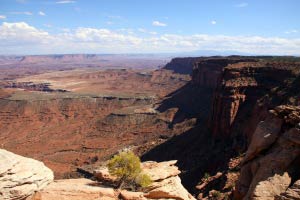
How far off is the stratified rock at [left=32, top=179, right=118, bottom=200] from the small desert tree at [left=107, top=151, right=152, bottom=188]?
5.80 ft

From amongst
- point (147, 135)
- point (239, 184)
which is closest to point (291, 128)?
point (239, 184)

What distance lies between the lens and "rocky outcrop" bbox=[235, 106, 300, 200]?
20.8m

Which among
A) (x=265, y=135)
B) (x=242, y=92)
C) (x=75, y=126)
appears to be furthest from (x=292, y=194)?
(x=75, y=126)

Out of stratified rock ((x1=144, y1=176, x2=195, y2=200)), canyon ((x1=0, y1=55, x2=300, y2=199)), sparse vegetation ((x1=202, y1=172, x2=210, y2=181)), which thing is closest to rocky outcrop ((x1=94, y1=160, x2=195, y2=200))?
stratified rock ((x1=144, y1=176, x2=195, y2=200))

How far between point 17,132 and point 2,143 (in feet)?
48.0

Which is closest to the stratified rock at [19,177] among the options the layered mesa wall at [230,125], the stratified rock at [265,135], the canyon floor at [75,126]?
the stratified rock at [265,135]

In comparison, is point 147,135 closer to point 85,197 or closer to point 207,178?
point 207,178

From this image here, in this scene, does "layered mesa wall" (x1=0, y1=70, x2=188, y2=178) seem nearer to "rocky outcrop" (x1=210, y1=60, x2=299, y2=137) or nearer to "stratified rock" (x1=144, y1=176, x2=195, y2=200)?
"rocky outcrop" (x1=210, y1=60, x2=299, y2=137)

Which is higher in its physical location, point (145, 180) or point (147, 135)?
point (145, 180)

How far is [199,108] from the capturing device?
4178 inches

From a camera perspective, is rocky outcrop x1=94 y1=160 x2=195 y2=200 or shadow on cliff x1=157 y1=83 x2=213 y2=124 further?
shadow on cliff x1=157 y1=83 x2=213 y2=124

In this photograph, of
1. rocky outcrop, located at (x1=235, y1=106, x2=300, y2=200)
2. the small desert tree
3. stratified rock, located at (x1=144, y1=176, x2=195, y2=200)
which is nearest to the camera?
rocky outcrop, located at (x1=235, y1=106, x2=300, y2=200)

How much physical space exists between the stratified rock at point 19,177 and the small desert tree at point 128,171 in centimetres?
500

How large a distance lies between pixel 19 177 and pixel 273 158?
1361 cm
